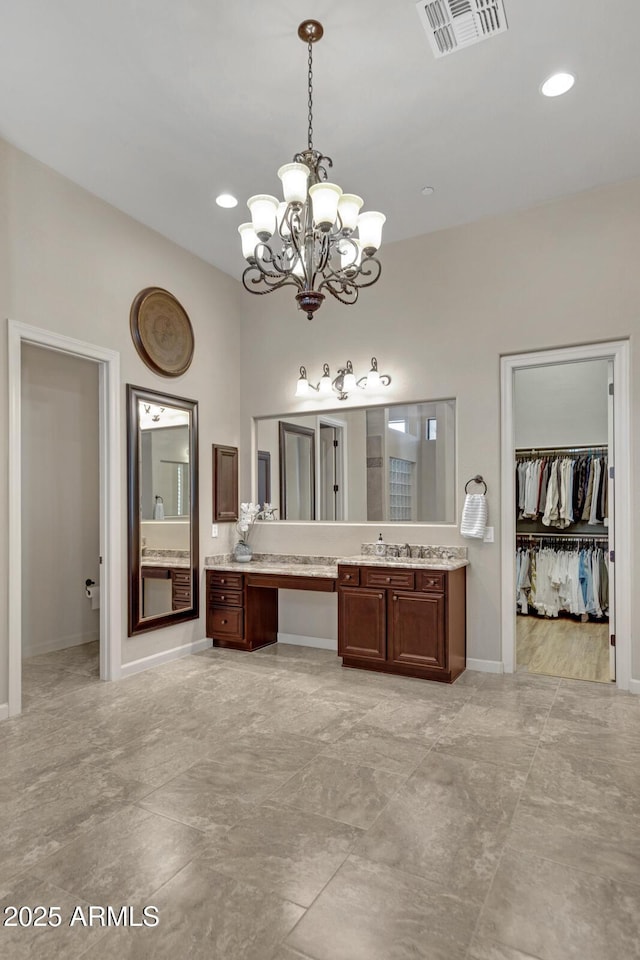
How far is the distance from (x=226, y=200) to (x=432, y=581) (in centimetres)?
324

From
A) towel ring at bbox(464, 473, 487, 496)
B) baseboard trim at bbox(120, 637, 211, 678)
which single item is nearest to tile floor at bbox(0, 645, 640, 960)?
baseboard trim at bbox(120, 637, 211, 678)

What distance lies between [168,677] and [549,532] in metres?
4.63

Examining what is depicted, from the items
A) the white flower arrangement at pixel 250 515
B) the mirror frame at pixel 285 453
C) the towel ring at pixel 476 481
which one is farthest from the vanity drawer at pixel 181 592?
the towel ring at pixel 476 481

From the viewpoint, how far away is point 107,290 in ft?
13.8

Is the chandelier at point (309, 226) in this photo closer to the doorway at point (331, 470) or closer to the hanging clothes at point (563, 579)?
the doorway at point (331, 470)

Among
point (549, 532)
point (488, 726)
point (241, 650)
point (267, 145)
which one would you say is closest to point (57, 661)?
point (241, 650)

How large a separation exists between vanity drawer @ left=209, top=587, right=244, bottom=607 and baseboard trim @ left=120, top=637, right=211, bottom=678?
1.28 ft

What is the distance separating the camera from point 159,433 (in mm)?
4699

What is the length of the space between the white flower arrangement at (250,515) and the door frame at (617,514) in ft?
7.37

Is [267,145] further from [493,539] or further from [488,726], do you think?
[488,726]

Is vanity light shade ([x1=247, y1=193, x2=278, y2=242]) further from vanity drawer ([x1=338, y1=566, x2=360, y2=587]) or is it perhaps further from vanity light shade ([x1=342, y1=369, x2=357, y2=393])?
vanity drawer ([x1=338, y1=566, x2=360, y2=587])

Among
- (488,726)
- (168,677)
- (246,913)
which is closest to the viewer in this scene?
(246,913)

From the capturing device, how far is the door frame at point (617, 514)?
3.96 metres

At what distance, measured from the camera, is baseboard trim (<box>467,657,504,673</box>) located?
14.3 ft
